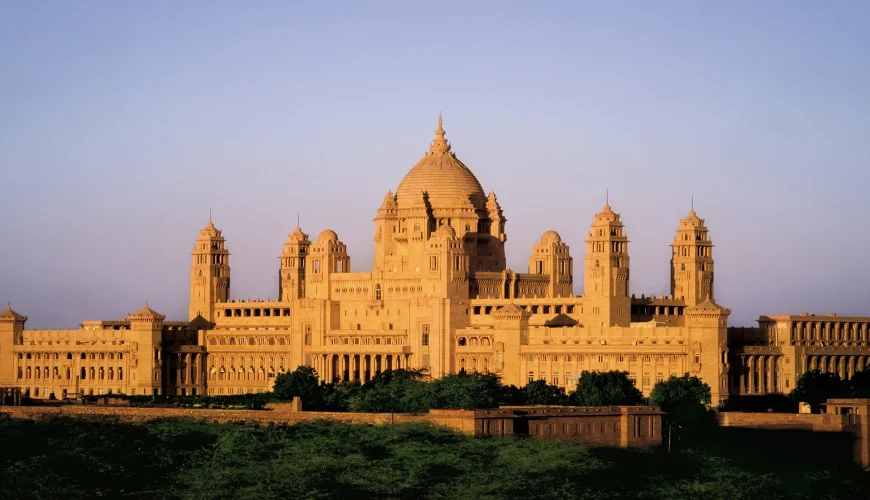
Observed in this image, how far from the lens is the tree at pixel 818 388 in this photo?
609 ft

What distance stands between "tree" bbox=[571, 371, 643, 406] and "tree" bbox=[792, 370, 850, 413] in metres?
13.1

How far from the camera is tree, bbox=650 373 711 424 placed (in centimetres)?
17600

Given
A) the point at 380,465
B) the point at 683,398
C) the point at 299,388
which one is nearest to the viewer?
the point at 380,465

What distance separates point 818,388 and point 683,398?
47.5 ft

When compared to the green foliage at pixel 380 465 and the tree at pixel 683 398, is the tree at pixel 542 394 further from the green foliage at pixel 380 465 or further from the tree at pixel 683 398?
the green foliage at pixel 380 465

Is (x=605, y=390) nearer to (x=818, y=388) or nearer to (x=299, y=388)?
(x=818, y=388)

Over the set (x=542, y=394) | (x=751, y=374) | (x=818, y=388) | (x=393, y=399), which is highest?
(x=751, y=374)

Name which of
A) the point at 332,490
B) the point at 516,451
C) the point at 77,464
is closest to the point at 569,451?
the point at 516,451

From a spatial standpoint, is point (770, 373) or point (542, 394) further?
point (770, 373)

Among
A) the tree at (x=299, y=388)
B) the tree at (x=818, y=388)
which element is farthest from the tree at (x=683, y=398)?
the tree at (x=299, y=388)

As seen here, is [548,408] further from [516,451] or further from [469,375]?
[469,375]

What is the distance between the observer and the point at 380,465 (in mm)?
154125

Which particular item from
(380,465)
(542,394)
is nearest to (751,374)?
(542,394)

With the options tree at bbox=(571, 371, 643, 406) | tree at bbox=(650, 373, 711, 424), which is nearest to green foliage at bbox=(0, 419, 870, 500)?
tree at bbox=(650, 373, 711, 424)
